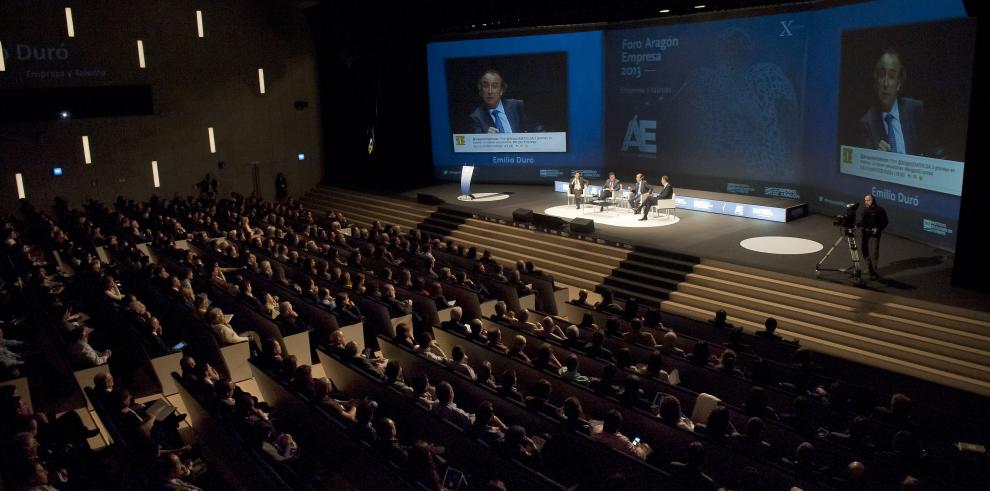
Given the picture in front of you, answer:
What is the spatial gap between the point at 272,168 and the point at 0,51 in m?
7.00

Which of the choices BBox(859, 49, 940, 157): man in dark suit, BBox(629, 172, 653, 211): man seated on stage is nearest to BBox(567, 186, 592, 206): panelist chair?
BBox(629, 172, 653, 211): man seated on stage

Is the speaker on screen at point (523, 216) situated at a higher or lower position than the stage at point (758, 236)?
higher

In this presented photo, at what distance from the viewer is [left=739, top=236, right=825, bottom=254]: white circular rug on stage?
39.1ft

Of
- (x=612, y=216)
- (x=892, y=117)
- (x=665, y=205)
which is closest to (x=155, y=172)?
(x=612, y=216)

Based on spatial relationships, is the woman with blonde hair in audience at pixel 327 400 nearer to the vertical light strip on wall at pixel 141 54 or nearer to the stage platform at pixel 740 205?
the stage platform at pixel 740 205

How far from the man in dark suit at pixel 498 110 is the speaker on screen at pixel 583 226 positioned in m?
6.18

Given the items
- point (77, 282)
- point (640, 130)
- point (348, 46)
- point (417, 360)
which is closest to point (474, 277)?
point (417, 360)

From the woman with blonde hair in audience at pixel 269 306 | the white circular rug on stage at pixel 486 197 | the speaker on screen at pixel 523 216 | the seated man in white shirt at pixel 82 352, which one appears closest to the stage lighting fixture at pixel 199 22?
the white circular rug on stage at pixel 486 197

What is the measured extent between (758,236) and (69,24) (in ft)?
53.1

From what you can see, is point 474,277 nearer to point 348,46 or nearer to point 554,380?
point 554,380

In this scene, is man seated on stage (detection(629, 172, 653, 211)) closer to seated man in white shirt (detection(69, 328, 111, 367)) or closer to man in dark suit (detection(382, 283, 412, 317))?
man in dark suit (detection(382, 283, 412, 317))

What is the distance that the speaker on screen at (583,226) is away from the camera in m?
13.7

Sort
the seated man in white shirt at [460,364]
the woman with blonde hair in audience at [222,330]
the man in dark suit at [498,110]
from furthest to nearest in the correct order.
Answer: the man in dark suit at [498,110] < the woman with blonde hair in audience at [222,330] < the seated man in white shirt at [460,364]

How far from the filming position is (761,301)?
10.4 m
